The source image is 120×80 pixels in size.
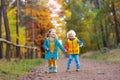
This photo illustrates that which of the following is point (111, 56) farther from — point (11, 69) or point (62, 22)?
point (62, 22)

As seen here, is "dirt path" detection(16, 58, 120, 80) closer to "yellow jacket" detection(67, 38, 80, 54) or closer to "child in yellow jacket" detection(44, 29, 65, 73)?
"child in yellow jacket" detection(44, 29, 65, 73)

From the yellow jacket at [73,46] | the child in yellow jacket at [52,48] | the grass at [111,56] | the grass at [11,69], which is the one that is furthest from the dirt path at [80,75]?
the grass at [111,56]

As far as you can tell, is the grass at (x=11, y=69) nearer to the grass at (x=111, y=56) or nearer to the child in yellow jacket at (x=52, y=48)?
the child in yellow jacket at (x=52, y=48)

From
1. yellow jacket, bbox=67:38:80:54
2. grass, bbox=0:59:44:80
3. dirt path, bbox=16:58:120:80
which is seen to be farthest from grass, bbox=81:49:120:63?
dirt path, bbox=16:58:120:80

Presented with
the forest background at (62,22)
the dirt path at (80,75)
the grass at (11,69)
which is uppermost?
the forest background at (62,22)

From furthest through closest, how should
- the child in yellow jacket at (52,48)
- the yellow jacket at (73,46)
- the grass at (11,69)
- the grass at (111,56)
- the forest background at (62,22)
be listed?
the forest background at (62,22), the grass at (111,56), the yellow jacket at (73,46), the child in yellow jacket at (52,48), the grass at (11,69)

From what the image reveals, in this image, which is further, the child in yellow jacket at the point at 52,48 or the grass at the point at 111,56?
the grass at the point at 111,56

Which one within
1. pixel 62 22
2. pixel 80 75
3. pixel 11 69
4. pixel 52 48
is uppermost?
pixel 62 22

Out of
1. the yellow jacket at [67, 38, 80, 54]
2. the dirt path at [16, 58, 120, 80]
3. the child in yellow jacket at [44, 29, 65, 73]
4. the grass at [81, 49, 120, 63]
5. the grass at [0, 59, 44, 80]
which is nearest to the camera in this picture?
the dirt path at [16, 58, 120, 80]

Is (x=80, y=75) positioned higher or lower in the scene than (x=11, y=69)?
lower

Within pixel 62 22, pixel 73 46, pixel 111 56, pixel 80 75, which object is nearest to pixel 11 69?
pixel 73 46

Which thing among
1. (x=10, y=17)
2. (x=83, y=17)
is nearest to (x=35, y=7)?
(x=83, y=17)

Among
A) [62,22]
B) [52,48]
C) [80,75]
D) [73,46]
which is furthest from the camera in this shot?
[62,22]

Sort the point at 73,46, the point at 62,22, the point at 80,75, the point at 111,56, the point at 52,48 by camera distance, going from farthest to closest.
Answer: the point at 62,22 → the point at 111,56 → the point at 73,46 → the point at 52,48 → the point at 80,75
